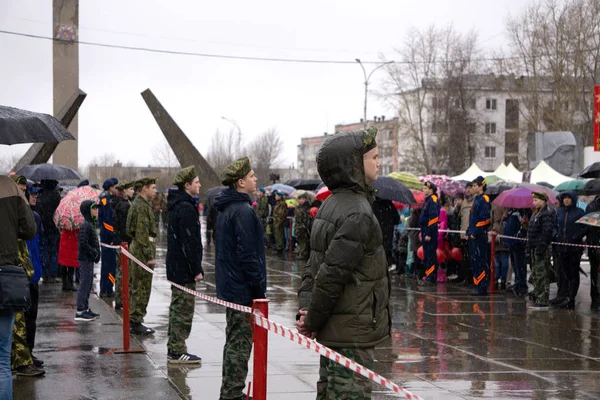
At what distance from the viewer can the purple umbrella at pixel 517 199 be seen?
17.3 m

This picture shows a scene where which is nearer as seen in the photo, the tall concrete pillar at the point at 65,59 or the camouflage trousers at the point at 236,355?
the camouflage trousers at the point at 236,355

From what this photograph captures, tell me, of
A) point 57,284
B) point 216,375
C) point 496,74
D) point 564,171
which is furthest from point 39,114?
point 496,74

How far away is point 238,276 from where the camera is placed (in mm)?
7832

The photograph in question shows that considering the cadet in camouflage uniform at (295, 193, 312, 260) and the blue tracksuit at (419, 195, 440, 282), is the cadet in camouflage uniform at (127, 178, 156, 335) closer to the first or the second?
the blue tracksuit at (419, 195, 440, 282)

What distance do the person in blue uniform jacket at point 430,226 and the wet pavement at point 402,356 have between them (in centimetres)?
306

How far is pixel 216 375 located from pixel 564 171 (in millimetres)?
30704

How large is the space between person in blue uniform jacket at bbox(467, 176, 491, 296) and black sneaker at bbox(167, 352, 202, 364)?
8776mm

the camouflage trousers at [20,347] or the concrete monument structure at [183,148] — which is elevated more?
the concrete monument structure at [183,148]

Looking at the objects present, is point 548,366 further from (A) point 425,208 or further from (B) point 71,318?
(A) point 425,208

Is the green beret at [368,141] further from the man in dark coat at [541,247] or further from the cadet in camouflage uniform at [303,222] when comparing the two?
the cadet in camouflage uniform at [303,222]

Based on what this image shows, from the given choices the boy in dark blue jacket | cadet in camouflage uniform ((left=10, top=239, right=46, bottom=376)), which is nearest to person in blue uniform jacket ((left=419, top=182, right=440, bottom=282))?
the boy in dark blue jacket

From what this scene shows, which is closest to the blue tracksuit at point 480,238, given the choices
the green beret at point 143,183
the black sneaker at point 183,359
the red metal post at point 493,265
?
the red metal post at point 493,265

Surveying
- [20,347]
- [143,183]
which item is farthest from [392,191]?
[20,347]

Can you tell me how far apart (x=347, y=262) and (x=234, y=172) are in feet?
10.1
